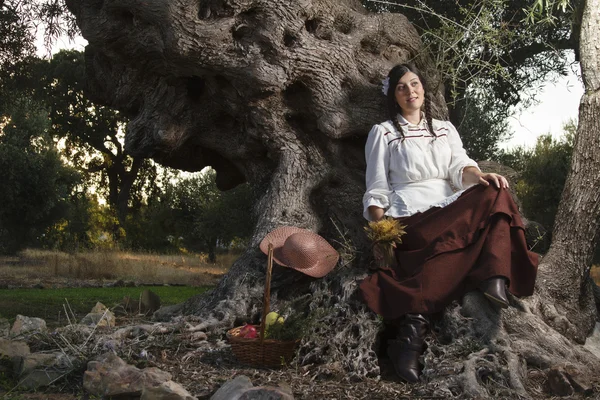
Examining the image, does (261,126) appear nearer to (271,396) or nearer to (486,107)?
(271,396)

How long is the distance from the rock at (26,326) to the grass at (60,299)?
1.50 meters

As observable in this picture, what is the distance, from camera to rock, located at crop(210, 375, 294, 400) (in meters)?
4.70

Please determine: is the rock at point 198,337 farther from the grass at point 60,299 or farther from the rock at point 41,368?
the grass at point 60,299

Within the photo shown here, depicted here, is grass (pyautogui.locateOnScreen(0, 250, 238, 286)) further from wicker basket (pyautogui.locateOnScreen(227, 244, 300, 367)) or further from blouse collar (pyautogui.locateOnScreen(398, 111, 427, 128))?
wicker basket (pyautogui.locateOnScreen(227, 244, 300, 367))

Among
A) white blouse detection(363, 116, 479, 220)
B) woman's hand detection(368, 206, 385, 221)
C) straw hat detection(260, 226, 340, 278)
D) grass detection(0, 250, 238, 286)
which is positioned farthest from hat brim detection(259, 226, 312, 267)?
grass detection(0, 250, 238, 286)

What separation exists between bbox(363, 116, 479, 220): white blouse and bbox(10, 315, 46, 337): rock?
11.5 ft

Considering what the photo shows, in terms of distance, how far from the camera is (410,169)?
6840 millimetres

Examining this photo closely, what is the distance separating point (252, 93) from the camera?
26.6 feet

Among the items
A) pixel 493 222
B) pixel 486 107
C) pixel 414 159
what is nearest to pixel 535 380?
pixel 493 222

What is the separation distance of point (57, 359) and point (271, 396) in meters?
2.36

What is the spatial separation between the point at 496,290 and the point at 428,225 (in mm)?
896

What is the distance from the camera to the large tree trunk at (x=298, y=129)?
6316 mm

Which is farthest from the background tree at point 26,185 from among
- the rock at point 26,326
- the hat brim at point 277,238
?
the hat brim at point 277,238

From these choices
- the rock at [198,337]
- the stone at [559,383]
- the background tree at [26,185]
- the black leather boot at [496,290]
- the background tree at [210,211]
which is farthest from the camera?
the background tree at [26,185]
